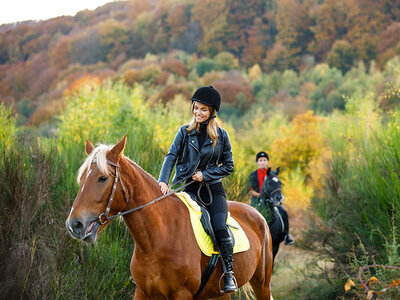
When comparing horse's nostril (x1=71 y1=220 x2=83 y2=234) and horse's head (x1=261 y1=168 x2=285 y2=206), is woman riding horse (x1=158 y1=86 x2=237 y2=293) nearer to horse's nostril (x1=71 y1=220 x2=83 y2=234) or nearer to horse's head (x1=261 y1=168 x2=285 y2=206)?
horse's nostril (x1=71 y1=220 x2=83 y2=234)

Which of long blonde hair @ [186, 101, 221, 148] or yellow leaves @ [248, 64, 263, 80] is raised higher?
yellow leaves @ [248, 64, 263, 80]

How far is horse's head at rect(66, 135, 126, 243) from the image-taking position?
338 centimetres

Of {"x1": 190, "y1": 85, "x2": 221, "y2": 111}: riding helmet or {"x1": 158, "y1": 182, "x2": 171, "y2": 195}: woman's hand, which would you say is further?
{"x1": 190, "y1": 85, "x2": 221, "y2": 111}: riding helmet

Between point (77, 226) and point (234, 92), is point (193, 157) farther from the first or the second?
point (234, 92)

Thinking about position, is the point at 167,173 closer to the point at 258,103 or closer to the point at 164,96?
the point at 164,96

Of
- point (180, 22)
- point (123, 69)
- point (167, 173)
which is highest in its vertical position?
point (180, 22)

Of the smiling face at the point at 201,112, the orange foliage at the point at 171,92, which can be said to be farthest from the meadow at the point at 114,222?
the orange foliage at the point at 171,92

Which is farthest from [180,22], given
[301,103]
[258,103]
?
[301,103]

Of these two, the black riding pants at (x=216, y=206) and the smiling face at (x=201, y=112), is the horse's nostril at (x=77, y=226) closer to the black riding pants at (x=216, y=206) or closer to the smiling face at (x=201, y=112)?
the black riding pants at (x=216, y=206)

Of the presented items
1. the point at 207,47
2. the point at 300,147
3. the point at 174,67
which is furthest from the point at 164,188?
the point at 207,47

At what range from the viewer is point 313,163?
3061 cm

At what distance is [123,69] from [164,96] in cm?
1661

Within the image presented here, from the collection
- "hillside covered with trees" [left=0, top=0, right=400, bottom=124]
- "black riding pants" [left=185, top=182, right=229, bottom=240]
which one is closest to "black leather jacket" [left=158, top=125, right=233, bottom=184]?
"black riding pants" [left=185, top=182, right=229, bottom=240]

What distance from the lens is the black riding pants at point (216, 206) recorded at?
4.31 meters
